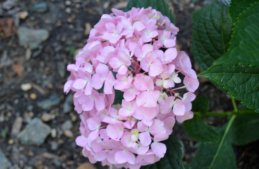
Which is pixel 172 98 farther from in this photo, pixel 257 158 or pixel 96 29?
pixel 257 158

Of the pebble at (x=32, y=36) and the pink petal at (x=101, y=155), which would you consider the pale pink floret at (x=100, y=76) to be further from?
the pebble at (x=32, y=36)

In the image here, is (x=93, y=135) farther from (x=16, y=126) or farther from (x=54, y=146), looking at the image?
(x=16, y=126)

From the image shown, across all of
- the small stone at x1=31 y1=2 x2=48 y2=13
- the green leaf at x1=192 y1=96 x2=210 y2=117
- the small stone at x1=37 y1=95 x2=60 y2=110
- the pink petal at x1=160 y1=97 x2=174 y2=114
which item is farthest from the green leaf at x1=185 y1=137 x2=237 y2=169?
the small stone at x1=31 y1=2 x2=48 y2=13

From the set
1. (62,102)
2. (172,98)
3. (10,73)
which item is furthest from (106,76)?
(10,73)

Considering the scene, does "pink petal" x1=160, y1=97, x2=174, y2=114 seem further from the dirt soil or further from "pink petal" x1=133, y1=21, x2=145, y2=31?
the dirt soil

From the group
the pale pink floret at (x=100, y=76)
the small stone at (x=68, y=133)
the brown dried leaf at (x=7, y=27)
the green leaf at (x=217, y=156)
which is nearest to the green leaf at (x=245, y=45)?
the pale pink floret at (x=100, y=76)

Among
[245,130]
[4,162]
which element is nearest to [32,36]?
[4,162]
